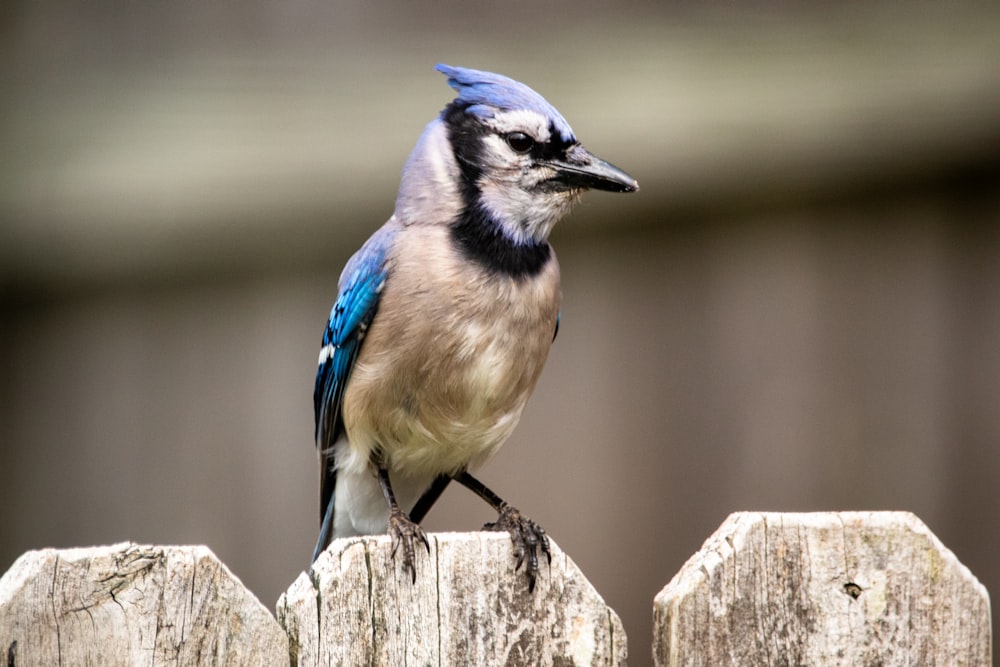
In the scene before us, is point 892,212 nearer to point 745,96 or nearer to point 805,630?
point 745,96

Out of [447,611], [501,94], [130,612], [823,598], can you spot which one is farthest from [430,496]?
[130,612]

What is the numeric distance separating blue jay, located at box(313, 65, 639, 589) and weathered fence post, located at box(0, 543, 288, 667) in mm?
1275

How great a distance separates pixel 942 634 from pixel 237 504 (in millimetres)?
2468

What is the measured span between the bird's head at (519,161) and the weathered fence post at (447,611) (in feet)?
4.74

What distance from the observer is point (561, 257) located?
13.7 ft

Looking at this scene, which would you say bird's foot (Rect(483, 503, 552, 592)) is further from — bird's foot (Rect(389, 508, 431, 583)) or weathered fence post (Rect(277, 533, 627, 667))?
bird's foot (Rect(389, 508, 431, 583))

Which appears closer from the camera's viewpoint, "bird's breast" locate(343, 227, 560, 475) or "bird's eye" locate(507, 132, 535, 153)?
"bird's breast" locate(343, 227, 560, 475)

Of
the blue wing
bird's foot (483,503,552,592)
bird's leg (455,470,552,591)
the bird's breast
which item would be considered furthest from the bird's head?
bird's foot (483,503,552,592)

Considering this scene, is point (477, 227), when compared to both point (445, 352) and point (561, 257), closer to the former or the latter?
point (445, 352)

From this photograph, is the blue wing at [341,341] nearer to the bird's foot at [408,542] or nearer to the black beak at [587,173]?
the black beak at [587,173]

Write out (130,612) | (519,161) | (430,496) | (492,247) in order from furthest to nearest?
(430,496), (519,161), (492,247), (130,612)

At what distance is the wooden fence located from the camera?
2143mm

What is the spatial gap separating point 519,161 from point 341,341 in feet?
2.25

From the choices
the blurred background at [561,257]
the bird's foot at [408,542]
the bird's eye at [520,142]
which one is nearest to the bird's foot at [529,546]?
the bird's foot at [408,542]
